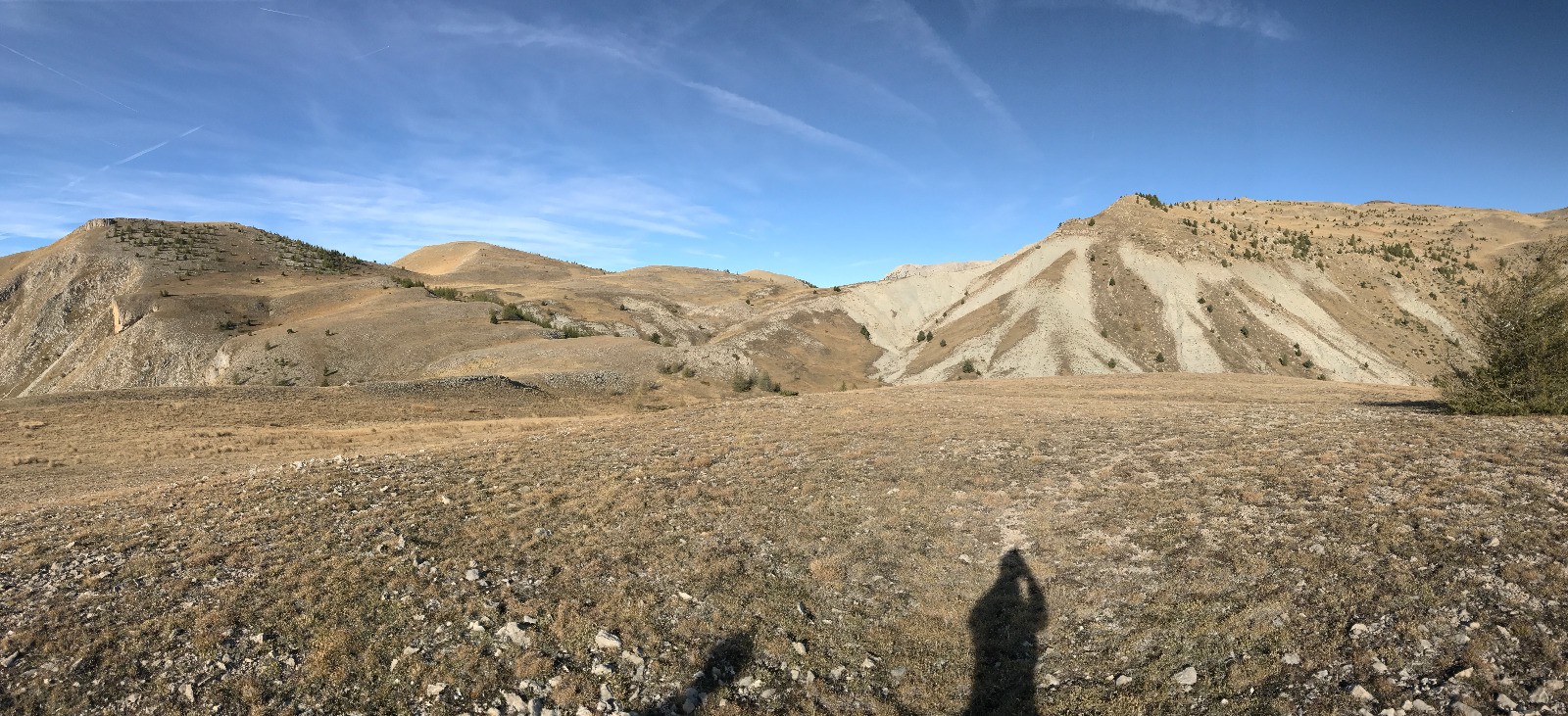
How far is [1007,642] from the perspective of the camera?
8.65 m

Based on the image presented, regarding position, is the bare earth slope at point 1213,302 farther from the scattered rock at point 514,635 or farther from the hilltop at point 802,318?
the scattered rock at point 514,635

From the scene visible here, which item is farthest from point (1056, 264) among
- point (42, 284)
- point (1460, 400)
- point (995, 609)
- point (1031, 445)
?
point (42, 284)

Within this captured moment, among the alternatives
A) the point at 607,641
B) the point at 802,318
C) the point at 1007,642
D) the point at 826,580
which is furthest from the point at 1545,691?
the point at 802,318

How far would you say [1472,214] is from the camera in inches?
3452

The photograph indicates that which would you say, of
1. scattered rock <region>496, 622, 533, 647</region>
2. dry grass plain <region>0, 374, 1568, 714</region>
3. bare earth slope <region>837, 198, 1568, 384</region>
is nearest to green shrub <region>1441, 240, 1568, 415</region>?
dry grass plain <region>0, 374, 1568, 714</region>

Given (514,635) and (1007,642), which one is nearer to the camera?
(514,635)

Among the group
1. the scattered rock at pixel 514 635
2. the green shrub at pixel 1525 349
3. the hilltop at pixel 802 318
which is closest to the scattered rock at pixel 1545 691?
the scattered rock at pixel 514 635

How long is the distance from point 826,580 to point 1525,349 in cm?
2138

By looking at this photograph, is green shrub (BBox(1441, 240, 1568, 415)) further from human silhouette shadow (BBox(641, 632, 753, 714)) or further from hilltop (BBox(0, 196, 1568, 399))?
hilltop (BBox(0, 196, 1568, 399))

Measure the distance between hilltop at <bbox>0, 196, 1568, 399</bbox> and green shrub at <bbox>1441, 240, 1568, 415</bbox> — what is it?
22.6 m

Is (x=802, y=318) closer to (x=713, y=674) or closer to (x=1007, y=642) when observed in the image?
(x=1007, y=642)

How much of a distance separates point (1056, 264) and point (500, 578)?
65.3m

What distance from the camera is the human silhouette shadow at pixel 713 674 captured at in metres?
7.36

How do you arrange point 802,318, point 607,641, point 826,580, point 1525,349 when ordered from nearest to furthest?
point 607,641 → point 826,580 → point 1525,349 → point 802,318
